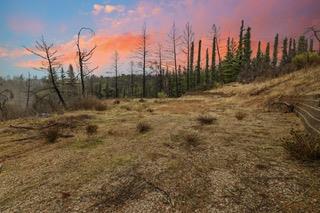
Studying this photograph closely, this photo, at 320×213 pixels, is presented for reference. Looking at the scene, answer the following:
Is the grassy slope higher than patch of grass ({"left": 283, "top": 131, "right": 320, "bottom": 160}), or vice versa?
patch of grass ({"left": 283, "top": 131, "right": 320, "bottom": 160})

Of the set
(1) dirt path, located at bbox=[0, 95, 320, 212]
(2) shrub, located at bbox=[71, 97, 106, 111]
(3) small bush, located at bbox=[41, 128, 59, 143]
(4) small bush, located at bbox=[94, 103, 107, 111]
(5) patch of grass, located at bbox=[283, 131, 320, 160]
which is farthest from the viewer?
(2) shrub, located at bbox=[71, 97, 106, 111]

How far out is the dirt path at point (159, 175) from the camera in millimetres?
3801

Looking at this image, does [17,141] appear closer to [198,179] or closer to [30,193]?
[30,193]

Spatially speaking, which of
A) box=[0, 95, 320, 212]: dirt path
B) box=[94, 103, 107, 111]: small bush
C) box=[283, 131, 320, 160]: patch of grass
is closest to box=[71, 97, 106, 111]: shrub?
box=[94, 103, 107, 111]: small bush

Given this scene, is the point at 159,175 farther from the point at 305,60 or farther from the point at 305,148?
the point at 305,60

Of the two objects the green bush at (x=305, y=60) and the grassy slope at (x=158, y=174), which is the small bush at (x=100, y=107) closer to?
the grassy slope at (x=158, y=174)

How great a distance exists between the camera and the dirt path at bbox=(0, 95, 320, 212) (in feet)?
12.5

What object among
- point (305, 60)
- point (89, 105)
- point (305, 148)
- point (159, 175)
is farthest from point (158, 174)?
point (305, 60)

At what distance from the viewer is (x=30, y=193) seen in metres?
4.38

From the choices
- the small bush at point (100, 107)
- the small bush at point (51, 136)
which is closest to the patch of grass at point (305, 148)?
the small bush at point (51, 136)

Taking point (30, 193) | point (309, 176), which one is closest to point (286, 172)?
point (309, 176)

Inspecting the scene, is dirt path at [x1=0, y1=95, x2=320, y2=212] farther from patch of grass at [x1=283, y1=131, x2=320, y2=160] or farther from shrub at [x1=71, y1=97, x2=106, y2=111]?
shrub at [x1=71, y1=97, x2=106, y2=111]

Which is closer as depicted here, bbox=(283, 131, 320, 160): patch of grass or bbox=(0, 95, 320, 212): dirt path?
bbox=(0, 95, 320, 212): dirt path

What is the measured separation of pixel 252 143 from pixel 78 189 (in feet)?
14.1
